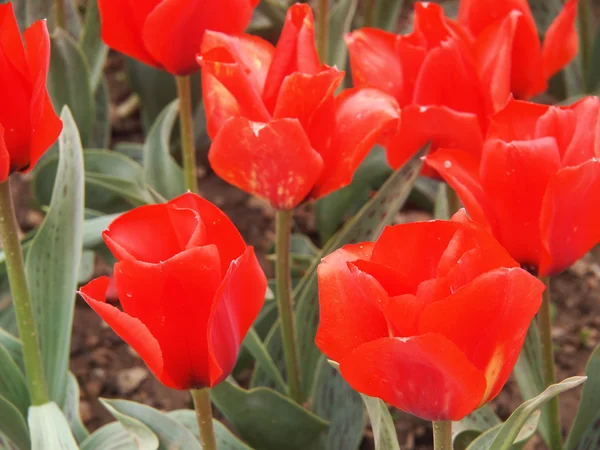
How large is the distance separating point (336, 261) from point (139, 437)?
0.27 metres

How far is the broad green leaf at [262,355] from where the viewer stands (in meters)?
0.94

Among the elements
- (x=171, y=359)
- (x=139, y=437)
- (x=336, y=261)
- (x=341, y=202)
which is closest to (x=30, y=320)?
(x=139, y=437)

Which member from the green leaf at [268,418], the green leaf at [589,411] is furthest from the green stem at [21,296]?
the green leaf at [589,411]

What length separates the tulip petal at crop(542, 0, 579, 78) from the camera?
37.3 inches

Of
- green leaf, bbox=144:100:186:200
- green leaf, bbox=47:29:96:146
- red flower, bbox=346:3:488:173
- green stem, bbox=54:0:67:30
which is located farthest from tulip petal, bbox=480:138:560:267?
green stem, bbox=54:0:67:30

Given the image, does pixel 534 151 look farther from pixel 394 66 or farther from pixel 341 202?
pixel 341 202

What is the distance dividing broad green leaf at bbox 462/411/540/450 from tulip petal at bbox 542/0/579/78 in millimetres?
366

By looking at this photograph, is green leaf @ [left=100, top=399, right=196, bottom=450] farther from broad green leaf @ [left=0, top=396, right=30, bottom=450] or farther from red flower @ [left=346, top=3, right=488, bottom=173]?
red flower @ [left=346, top=3, right=488, bottom=173]

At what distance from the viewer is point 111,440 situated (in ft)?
2.88

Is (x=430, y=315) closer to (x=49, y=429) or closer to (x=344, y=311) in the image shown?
(x=344, y=311)

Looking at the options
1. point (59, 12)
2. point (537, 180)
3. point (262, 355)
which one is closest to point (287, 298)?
point (262, 355)

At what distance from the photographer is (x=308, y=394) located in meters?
1.02

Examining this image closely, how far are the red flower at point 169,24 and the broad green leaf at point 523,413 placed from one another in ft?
1.48

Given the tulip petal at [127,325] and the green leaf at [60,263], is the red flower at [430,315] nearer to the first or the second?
the tulip petal at [127,325]
